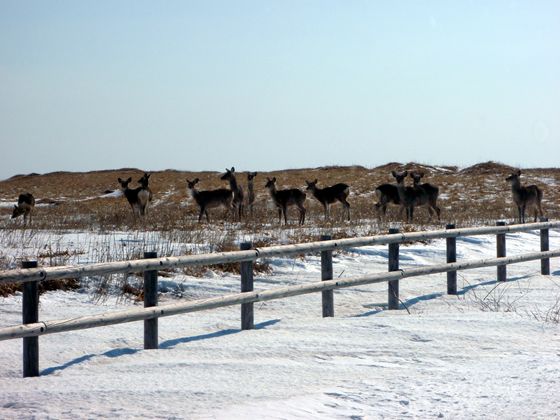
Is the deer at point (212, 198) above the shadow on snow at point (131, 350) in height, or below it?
above

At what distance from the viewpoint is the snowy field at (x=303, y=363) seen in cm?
586

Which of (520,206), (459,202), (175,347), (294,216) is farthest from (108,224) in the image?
(459,202)

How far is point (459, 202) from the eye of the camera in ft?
131

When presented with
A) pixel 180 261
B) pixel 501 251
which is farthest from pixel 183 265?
pixel 501 251

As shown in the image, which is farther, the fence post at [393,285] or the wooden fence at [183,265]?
the fence post at [393,285]

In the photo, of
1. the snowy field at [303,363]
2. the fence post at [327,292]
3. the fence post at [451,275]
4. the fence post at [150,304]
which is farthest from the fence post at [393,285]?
the fence post at [150,304]

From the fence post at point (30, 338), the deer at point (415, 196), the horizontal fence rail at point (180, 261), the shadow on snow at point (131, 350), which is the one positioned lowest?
the shadow on snow at point (131, 350)

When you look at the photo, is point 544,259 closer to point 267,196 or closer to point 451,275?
point 451,275

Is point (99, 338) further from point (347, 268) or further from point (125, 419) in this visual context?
point (347, 268)

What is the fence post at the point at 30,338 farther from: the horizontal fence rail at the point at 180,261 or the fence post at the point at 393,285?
the fence post at the point at 393,285

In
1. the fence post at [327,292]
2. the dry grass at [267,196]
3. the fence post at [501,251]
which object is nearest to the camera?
the fence post at [327,292]

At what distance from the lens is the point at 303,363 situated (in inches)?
290

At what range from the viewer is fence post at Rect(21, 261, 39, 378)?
7.20 m

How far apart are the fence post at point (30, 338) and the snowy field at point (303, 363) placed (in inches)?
5.4
